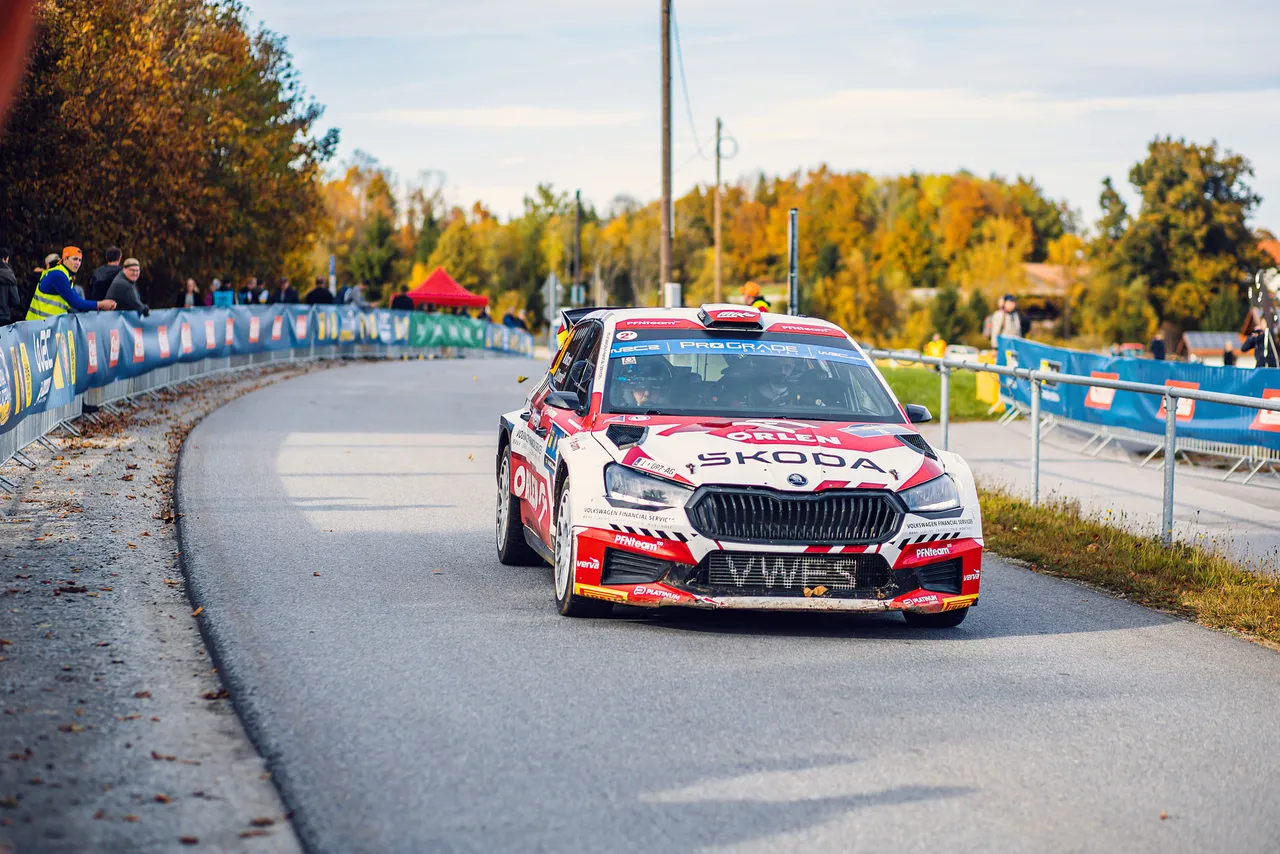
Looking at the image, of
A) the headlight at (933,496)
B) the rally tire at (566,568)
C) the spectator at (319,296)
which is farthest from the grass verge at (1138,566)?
the spectator at (319,296)

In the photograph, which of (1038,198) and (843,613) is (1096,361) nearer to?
(843,613)

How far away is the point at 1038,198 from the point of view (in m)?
145

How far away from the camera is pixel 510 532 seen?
9469 millimetres

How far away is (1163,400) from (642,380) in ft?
36.1

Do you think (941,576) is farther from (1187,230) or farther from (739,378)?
(1187,230)

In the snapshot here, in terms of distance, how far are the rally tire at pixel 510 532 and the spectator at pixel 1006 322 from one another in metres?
17.5

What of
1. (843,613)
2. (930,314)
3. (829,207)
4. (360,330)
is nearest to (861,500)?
(843,613)

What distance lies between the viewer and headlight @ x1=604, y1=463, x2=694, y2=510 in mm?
7348

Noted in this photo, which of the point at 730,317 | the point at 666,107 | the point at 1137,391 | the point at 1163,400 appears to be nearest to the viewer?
the point at 730,317

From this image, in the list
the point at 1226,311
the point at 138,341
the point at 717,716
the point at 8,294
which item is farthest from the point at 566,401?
the point at 1226,311

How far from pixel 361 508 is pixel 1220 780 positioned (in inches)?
310

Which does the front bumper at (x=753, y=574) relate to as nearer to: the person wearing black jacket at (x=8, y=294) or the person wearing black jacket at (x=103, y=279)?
the person wearing black jacket at (x=8, y=294)

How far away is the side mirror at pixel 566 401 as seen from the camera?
329 inches

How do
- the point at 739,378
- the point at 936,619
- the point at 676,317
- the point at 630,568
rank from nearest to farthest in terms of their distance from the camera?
the point at 630,568 → the point at 936,619 → the point at 739,378 → the point at 676,317
